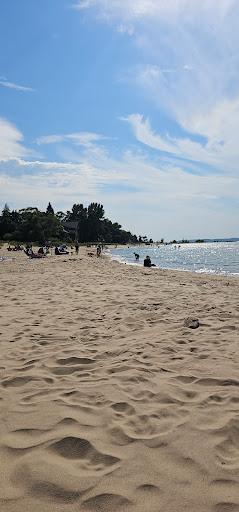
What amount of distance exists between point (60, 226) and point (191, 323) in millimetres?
97448

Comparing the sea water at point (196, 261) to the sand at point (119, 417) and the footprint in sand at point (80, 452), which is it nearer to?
the sand at point (119, 417)

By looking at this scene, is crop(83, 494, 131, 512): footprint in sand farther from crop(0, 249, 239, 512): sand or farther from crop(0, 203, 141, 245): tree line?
crop(0, 203, 141, 245): tree line

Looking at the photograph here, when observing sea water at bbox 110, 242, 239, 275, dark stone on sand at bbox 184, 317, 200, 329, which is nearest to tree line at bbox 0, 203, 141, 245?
sea water at bbox 110, 242, 239, 275

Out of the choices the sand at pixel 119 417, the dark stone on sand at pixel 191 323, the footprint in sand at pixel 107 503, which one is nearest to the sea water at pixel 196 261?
the dark stone on sand at pixel 191 323

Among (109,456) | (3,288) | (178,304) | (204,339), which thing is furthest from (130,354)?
(3,288)

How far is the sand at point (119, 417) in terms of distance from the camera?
2.33 metres

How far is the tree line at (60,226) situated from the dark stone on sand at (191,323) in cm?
7921

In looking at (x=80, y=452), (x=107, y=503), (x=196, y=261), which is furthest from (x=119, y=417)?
(x=196, y=261)

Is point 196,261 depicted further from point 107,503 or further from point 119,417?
point 107,503

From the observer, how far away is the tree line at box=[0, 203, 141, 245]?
289ft

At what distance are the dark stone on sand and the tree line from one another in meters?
79.2

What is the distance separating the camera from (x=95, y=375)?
14.2ft

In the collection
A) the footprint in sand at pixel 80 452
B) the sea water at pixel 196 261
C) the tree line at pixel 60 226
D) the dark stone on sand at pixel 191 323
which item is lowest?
the sea water at pixel 196 261

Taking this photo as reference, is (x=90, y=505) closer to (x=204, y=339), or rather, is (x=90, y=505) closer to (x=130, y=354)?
(x=130, y=354)
